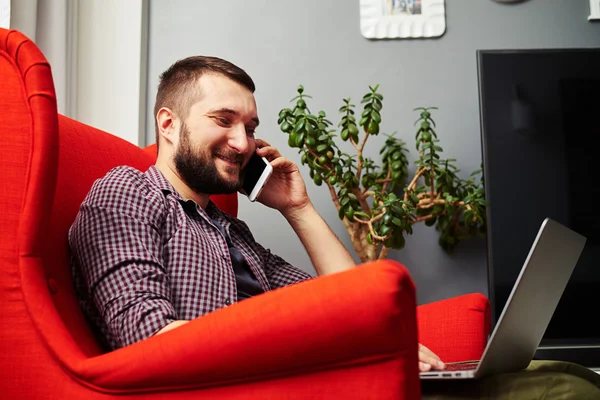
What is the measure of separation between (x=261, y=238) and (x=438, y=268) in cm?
67

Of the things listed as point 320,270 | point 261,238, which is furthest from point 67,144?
point 261,238

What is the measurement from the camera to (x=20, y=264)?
909 millimetres

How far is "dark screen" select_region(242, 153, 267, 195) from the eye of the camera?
1588 millimetres

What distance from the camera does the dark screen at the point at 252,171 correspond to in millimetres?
1588

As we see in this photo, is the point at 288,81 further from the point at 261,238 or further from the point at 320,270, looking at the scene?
the point at 320,270

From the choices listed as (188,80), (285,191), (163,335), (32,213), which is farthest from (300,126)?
(163,335)

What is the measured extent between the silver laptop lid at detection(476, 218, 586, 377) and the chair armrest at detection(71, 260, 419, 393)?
187 millimetres

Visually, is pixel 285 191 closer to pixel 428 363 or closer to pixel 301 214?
pixel 301 214

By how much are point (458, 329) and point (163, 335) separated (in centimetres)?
81

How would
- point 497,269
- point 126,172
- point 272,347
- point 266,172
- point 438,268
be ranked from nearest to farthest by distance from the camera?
1. point 272,347
2. point 126,172
3. point 266,172
4. point 497,269
5. point 438,268

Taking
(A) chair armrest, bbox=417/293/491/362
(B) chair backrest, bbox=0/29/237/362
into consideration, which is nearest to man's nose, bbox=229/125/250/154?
(B) chair backrest, bbox=0/29/237/362

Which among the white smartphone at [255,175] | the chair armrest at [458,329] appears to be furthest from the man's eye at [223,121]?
the chair armrest at [458,329]

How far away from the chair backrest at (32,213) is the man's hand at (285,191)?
0.71 meters

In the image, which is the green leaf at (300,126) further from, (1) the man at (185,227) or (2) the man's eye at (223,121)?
(2) the man's eye at (223,121)
